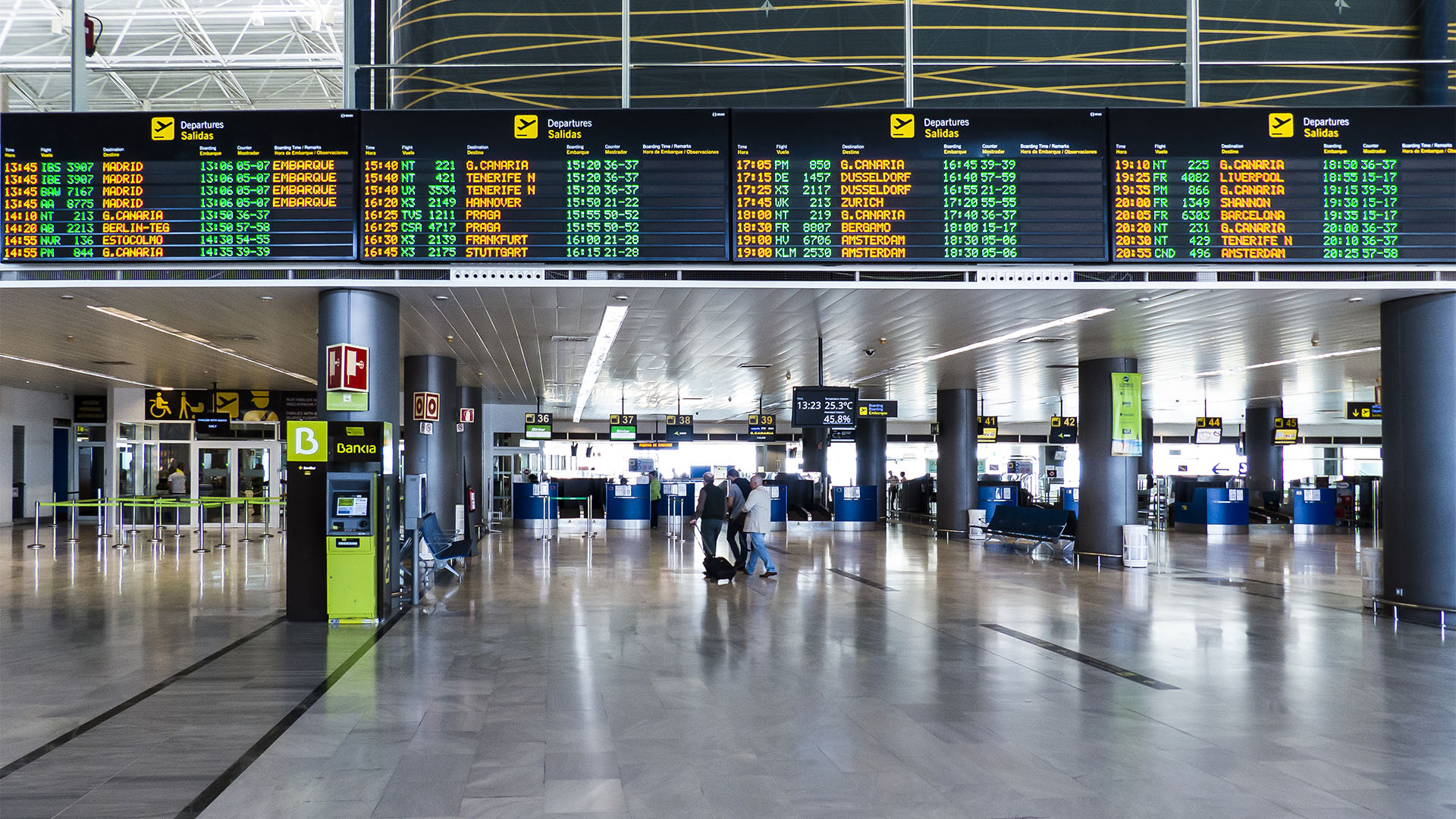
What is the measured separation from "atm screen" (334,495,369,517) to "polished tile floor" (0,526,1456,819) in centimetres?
120

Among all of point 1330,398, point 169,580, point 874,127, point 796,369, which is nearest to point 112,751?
point 874,127

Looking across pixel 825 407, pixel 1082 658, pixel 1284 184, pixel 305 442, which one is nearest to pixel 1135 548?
pixel 825 407

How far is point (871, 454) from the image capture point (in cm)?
2839

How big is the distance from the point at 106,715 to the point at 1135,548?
45.2 feet

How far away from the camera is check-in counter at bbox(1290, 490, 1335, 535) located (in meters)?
24.5

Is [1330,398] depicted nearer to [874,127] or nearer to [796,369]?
[796,369]

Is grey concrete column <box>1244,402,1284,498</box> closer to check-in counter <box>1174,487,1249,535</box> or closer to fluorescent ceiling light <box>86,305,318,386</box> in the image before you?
check-in counter <box>1174,487,1249,535</box>

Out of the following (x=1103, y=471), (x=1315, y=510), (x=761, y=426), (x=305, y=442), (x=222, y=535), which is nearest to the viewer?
(x=305, y=442)

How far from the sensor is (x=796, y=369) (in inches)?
760

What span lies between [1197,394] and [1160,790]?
21.7m

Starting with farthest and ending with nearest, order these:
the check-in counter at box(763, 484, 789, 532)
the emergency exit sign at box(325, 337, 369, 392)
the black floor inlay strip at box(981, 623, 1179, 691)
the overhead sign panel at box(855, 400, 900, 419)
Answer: the check-in counter at box(763, 484, 789, 532) < the overhead sign panel at box(855, 400, 900, 419) < the emergency exit sign at box(325, 337, 369, 392) < the black floor inlay strip at box(981, 623, 1179, 691)

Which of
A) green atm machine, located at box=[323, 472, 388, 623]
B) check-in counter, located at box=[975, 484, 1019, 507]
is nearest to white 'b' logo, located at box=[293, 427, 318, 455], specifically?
green atm machine, located at box=[323, 472, 388, 623]

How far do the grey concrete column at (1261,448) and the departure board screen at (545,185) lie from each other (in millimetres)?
25991

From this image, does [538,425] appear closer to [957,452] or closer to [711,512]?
[957,452]
